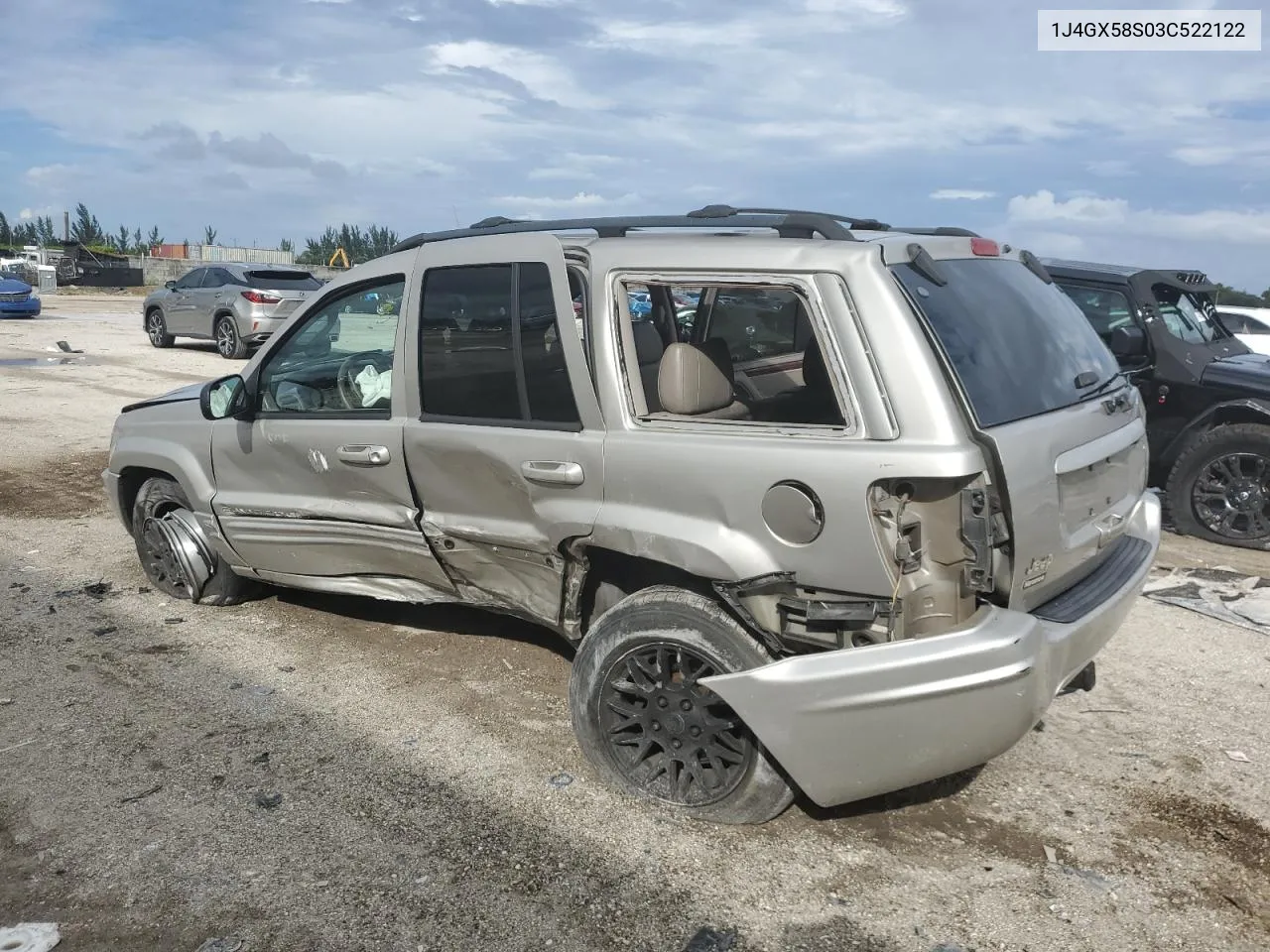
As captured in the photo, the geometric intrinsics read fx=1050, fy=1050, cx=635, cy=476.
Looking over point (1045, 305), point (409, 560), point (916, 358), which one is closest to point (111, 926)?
point (409, 560)

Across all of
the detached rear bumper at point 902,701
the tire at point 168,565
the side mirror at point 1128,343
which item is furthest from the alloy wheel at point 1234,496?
the tire at point 168,565

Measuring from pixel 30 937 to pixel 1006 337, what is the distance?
3.39 meters

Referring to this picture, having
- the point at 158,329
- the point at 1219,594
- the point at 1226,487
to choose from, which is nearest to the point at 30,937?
the point at 1219,594

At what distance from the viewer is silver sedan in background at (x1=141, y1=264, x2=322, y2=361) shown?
17.4 m

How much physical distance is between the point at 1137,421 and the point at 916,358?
4.60ft

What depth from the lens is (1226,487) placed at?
7.18 m

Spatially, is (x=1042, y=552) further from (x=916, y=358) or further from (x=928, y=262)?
(x=928, y=262)

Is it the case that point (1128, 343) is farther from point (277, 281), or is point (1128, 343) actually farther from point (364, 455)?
point (277, 281)

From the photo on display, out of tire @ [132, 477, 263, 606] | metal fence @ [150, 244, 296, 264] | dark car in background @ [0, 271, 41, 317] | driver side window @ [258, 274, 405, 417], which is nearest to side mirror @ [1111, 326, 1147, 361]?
driver side window @ [258, 274, 405, 417]

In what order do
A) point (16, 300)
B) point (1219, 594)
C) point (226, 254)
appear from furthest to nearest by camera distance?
point (226, 254) < point (16, 300) < point (1219, 594)

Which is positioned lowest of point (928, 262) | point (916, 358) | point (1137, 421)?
point (1137, 421)

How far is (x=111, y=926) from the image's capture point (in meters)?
2.90

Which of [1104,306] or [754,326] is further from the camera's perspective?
[1104,306]

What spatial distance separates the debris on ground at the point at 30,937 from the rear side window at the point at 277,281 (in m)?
16.0
